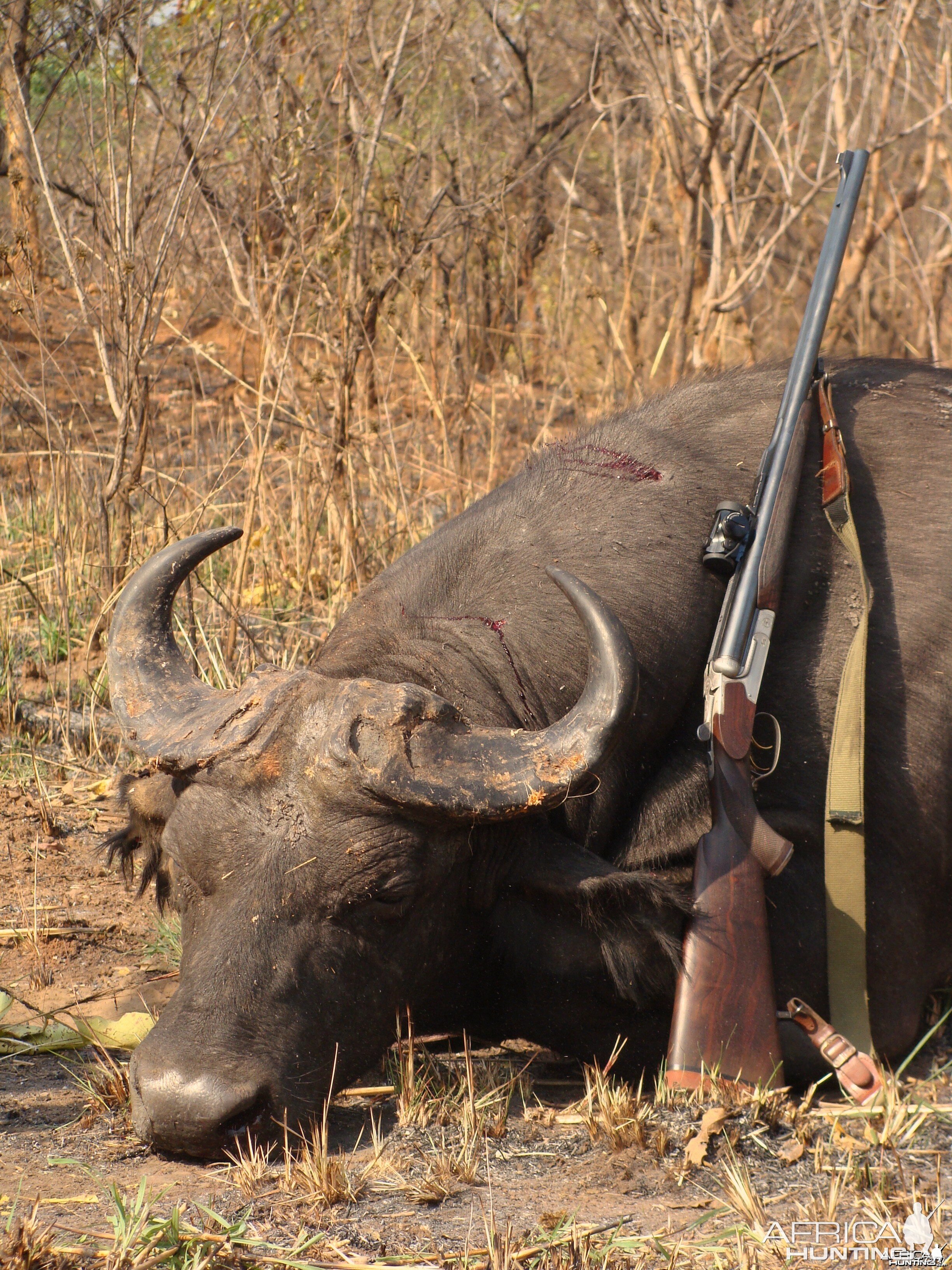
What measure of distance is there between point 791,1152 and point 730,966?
421mm

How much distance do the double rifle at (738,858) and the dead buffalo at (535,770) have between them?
0.11 metres

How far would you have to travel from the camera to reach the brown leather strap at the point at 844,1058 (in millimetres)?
2939

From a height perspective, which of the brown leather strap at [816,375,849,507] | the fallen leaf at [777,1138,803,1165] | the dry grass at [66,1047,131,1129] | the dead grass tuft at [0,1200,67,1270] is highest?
the brown leather strap at [816,375,849,507]

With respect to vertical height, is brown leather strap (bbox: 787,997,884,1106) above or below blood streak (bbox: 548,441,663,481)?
below

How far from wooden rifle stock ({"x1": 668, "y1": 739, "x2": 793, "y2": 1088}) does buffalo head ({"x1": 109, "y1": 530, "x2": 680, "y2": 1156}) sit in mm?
194

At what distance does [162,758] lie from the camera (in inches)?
112

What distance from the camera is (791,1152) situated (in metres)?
2.72

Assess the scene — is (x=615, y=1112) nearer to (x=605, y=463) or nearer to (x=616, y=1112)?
(x=616, y=1112)

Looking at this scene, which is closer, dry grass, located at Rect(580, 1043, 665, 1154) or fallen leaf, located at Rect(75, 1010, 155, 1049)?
dry grass, located at Rect(580, 1043, 665, 1154)

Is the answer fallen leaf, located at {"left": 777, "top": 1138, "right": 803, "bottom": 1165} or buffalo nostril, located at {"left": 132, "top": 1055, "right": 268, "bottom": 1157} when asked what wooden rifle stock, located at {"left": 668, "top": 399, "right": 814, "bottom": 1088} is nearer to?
fallen leaf, located at {"left": 777, "top": 1138, "right": 803, "bottom": 1165}

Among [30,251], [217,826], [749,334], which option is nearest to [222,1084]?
[217,826]

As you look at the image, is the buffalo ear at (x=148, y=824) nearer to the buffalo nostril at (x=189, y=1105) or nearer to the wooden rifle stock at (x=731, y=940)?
the buffalo nostril at (x=189, y=1105)

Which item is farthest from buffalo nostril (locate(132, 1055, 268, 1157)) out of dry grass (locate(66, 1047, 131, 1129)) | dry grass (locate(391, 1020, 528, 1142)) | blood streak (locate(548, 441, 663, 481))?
blood streak (locate(548, 441, 663, 481))

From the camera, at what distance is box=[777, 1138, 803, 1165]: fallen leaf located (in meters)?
2.70
